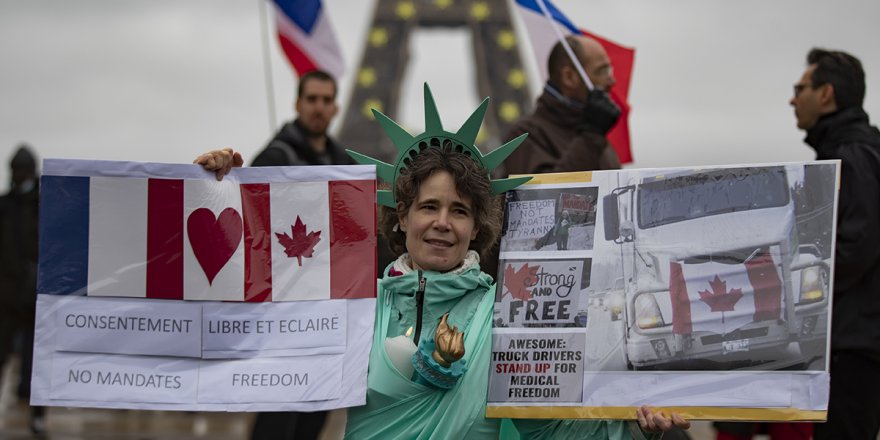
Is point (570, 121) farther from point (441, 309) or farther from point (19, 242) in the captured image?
point (19, 242)

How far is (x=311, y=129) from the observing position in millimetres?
6879

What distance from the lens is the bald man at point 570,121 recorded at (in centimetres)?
560

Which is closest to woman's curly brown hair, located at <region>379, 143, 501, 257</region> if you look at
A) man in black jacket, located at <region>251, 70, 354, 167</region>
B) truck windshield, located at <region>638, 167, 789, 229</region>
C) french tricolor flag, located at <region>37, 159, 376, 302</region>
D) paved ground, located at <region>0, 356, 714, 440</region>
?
french tricolor flag, located at <region>37, 159, 376, 302</region>

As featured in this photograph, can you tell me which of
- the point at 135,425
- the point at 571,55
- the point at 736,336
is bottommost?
the point at 135,425

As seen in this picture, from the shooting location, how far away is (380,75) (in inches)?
1181

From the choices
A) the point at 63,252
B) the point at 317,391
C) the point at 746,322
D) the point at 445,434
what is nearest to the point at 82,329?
the point at 63,252

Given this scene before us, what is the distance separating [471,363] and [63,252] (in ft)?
3.99

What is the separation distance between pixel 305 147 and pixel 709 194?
3633mm

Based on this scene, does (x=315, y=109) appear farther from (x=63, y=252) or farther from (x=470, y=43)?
(x=470, y=43)

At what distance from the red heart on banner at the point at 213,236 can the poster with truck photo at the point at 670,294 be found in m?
0.80

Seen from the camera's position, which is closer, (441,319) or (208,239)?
(441,319)

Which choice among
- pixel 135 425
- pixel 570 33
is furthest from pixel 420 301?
pixel 135 425

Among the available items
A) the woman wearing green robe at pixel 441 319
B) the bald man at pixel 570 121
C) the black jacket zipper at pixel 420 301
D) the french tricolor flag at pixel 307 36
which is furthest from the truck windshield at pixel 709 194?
the french tricolor flag at pixel 307 36

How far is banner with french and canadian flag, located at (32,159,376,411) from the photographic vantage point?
3.56m
